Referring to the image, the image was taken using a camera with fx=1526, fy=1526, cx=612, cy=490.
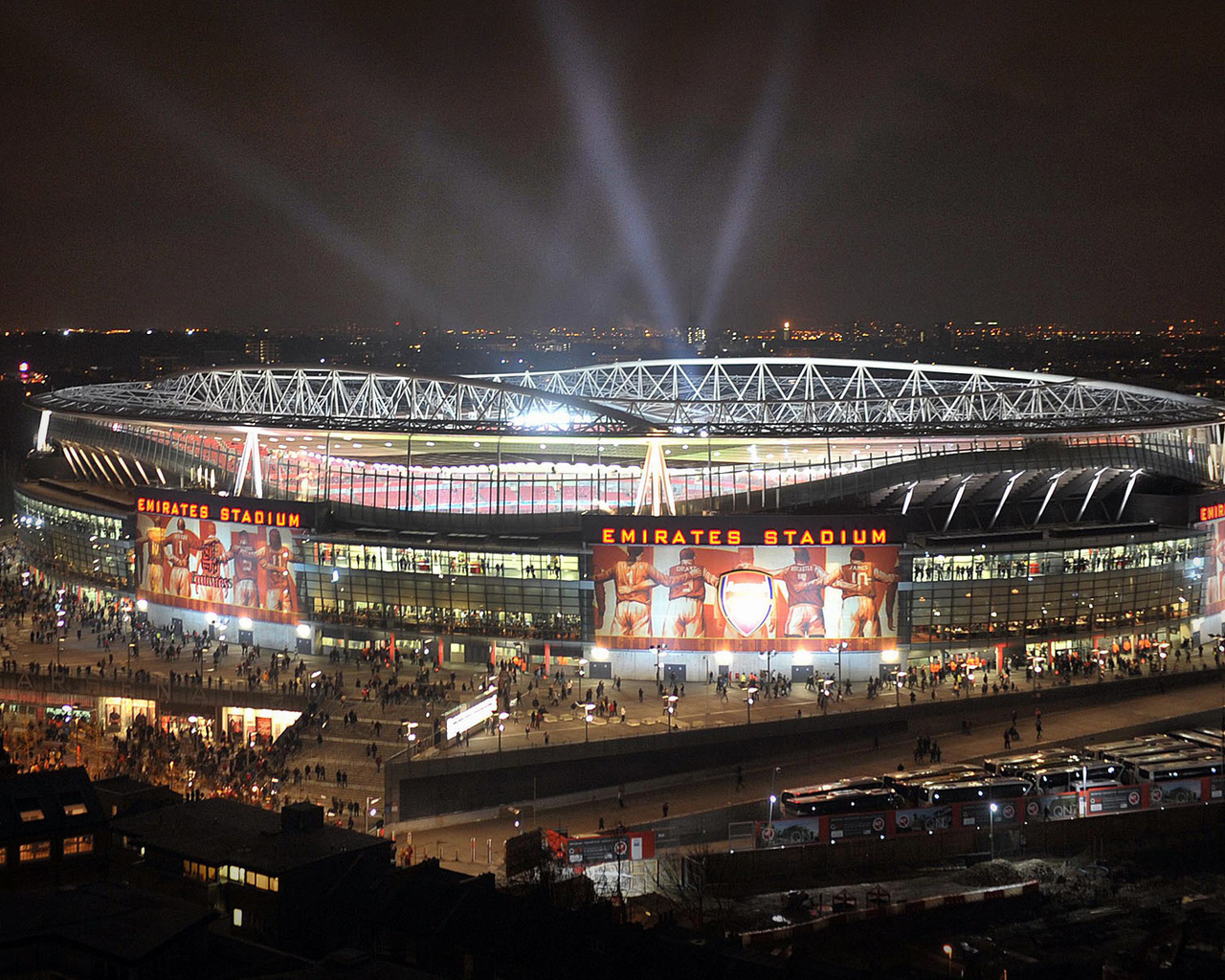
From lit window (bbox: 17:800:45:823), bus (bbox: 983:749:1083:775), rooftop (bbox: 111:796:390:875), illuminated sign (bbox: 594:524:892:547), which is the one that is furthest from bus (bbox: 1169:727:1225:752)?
lit window (bbox: 17:800:45:823)

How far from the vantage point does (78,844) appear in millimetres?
36750

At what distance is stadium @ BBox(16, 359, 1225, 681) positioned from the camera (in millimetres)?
61781

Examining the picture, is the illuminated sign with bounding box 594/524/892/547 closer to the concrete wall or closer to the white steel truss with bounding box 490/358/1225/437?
the white steel truss with bounding box 490/358/1225/437

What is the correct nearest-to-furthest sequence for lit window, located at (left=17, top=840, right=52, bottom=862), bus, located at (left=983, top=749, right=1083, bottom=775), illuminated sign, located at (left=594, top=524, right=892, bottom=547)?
lit window, located at (left=17, top=840, right=52, bottom=862) → bus, located at (left=983, top=749, right=1083, bottom=775) → illuminated sign, located at (left=594, top=524, right=892, bottom=547)

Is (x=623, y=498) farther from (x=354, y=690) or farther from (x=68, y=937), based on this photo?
(x=68, y=937)

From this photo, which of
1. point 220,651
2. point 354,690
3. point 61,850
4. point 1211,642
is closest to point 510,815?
point 354,690

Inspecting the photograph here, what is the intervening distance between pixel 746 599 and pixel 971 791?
1810 cm

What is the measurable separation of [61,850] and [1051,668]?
40.1 metres

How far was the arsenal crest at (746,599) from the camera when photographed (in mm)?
61469

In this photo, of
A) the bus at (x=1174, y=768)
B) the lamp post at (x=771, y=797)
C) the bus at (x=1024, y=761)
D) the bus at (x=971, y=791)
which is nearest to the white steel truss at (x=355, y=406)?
the lamp post at (x=771, y=797)

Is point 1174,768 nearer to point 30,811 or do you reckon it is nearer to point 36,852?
point 36,852

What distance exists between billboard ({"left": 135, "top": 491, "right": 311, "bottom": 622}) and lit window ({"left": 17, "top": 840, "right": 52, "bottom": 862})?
30317 millimetres

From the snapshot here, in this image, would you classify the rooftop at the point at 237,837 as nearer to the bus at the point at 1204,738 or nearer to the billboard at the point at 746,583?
the billboard at the point at 746,583

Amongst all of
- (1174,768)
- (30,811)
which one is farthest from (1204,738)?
A: (30,811)
